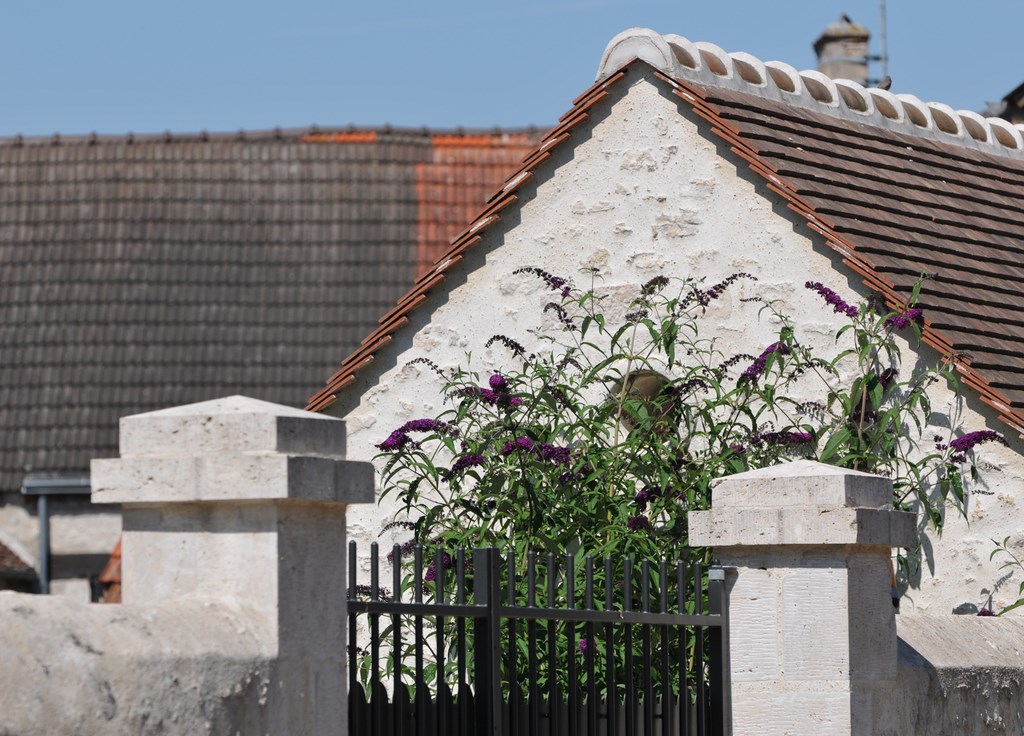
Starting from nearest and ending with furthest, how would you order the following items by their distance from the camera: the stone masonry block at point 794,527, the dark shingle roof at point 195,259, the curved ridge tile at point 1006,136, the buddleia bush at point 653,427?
1. the stone masonry block at point 794,527
2. the buddleia bush at point 653,427
3. the curved ridge tile at point 1006,136
4. the dark shingle roof at point 195,259

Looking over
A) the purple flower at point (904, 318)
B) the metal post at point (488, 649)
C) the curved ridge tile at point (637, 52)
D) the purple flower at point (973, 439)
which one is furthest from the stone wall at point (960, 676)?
the curved ridge tile at point (637, 52)

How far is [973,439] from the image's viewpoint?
7.88 m

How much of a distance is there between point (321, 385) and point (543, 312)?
11554 millimetres

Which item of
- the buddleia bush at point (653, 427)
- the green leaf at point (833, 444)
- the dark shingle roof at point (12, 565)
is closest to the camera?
the buddleia bush at point (653, 427)

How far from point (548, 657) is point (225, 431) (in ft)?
5.24

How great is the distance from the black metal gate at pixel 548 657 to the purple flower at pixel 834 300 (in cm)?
230

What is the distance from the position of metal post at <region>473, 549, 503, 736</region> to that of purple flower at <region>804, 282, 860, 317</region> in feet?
13.4

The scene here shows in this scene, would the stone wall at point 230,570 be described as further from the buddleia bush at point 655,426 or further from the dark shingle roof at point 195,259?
the dark shingle roof at point 195,259

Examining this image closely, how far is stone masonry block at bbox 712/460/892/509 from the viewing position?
547 cm

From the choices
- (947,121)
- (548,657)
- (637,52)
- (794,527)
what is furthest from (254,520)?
(947,121)

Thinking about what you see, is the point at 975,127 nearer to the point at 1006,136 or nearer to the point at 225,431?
the point at 1006,136

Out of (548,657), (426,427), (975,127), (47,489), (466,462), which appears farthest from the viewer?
(47,489)

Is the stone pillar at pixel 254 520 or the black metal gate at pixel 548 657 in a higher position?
the stone pillar at pixel 254 520

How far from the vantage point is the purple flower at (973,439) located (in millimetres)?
7895
